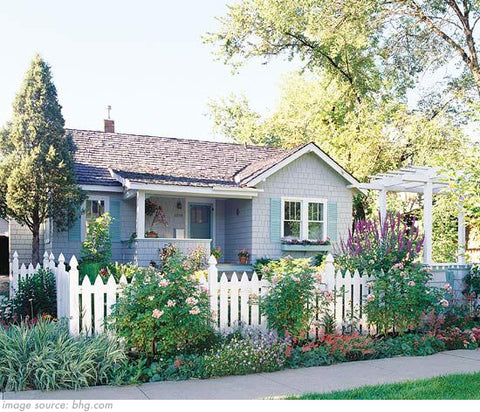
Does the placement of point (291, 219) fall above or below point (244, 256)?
above

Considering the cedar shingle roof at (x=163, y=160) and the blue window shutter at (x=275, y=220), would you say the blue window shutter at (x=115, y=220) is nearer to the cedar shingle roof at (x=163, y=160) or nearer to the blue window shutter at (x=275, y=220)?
the cedar shingle roof at (x=163, y=160)

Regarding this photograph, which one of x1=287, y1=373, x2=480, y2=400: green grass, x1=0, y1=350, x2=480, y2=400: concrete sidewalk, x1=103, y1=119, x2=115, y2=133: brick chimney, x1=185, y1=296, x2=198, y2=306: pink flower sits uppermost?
x1=103, y1=119, x2=115, y2=133: brick chimney

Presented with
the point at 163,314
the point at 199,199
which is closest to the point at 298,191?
the point at 199,199

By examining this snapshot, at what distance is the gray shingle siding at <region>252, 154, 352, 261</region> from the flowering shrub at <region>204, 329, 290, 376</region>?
10294 mm

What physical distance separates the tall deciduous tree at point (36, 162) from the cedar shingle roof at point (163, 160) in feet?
6.13

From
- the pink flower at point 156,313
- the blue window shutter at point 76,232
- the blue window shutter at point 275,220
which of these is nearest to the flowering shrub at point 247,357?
the pink flower at point 156,313

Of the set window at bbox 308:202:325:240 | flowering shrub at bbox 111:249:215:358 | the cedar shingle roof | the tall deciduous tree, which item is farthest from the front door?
flowering shrub at bbox 111:249:215:358

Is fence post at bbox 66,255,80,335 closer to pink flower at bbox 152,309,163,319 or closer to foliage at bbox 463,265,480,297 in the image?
pink flower at bbox 152,309,163,319

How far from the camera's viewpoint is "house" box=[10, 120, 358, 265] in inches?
655

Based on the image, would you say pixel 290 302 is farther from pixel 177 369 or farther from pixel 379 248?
pixel 379 248

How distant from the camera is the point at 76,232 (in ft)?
54.5

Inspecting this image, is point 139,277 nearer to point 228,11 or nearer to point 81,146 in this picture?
point 81,146

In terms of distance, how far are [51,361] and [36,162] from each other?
9047 millimetres

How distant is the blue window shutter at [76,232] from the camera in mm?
16516
